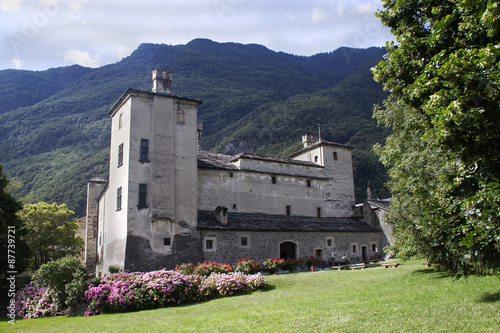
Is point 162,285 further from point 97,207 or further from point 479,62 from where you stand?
point 97,207

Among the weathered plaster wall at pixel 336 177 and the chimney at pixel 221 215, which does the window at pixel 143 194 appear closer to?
the chimney at pixel 221 215

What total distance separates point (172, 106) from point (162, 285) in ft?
48.2

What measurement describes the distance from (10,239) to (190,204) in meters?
10.9

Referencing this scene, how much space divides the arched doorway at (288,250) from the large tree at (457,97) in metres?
18.6

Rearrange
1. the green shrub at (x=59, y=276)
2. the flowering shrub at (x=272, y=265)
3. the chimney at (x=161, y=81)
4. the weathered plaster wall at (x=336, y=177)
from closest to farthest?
1. the green shrub at (x=59, y=276)
2. the flowering shrub at (x=272, y=265)
3. the chimney at (x=161, y=81)
4. the weathered plaster wall at (x=336, y=177)

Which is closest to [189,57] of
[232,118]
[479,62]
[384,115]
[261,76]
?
[261,76]

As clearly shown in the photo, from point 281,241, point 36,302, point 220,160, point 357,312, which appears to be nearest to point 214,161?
point 220,160

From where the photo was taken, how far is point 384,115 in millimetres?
21594

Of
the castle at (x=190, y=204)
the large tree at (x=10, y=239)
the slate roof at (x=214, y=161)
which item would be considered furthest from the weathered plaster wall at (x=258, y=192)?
the large tree at (x=10, y=239)

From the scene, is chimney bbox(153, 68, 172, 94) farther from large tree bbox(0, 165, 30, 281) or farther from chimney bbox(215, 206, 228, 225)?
large tree bbox(0, 165, 30, 281)

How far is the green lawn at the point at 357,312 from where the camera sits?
10.3m

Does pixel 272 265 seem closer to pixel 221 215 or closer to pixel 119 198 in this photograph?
pixel 221 215

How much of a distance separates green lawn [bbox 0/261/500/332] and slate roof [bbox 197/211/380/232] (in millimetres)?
11569

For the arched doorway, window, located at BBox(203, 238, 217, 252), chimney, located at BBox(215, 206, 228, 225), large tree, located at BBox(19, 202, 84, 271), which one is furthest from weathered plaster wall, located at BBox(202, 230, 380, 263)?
large tree, located at BBox(19, 202, 84, 271)
